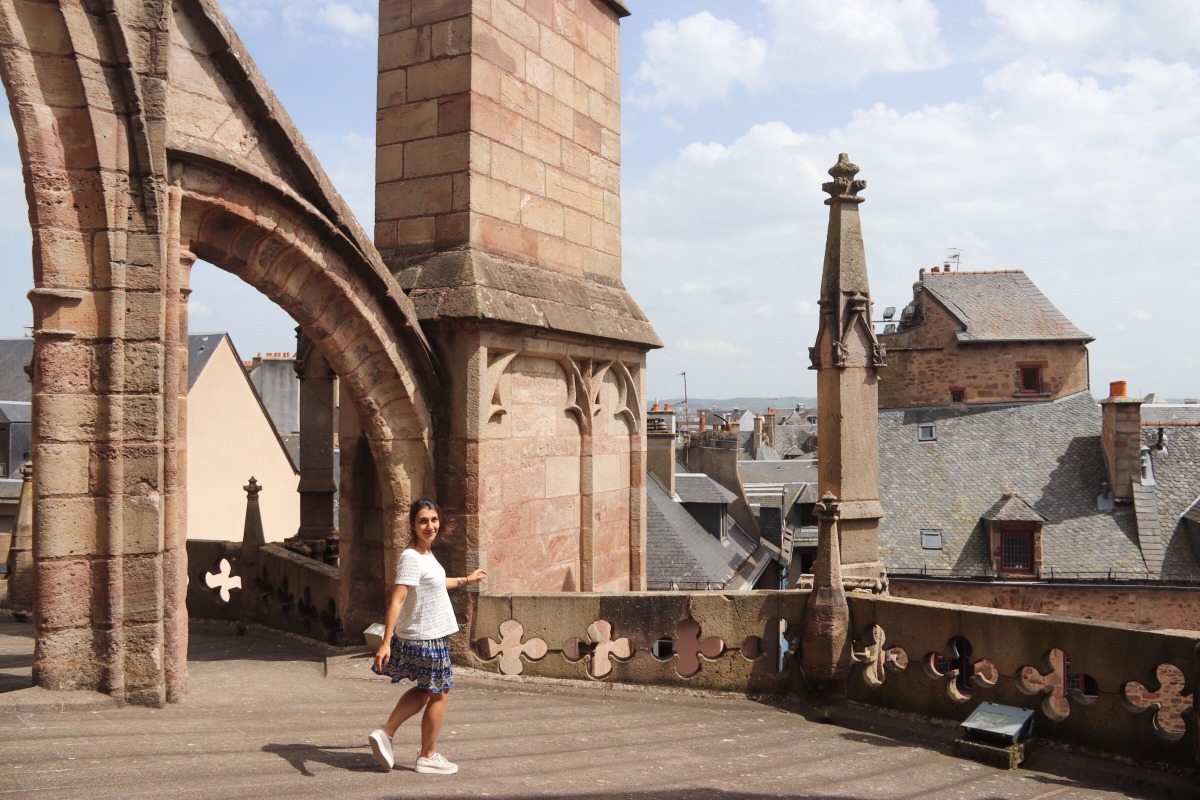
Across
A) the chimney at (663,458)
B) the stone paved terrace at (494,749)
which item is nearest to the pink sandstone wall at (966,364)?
the chimney at (663,458)

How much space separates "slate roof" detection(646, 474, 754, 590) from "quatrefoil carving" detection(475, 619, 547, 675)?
9602mm

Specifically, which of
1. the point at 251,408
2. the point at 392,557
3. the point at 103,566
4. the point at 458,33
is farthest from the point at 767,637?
the point at 251,408

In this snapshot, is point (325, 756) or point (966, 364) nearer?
point (325, 756)

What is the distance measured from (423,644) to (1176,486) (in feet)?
75.8

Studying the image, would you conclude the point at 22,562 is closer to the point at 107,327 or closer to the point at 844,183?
the point at 107,327

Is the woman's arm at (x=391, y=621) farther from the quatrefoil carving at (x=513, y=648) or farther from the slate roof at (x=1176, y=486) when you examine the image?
the slate roof at (x=1176, y=486)

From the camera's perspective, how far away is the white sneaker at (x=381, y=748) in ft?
11.8

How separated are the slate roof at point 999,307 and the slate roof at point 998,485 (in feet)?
14.3

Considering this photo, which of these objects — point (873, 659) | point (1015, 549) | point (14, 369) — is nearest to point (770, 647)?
point (873, 659)

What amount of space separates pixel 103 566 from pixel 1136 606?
2118 centimetres

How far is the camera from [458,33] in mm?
6203

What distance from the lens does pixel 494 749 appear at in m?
4.25

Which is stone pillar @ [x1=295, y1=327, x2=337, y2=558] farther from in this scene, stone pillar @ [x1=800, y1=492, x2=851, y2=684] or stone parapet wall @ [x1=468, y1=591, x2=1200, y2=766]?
stone pillar @ [x1=800, y1=492, x2=851, y2=684]

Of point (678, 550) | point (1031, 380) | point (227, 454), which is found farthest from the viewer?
point (1031, 380)
